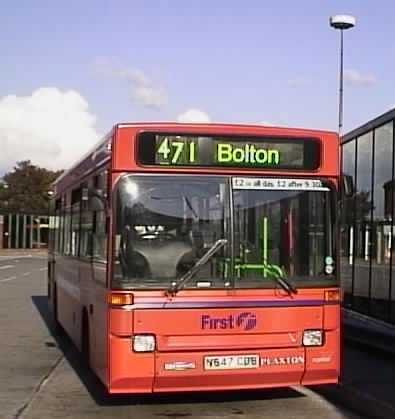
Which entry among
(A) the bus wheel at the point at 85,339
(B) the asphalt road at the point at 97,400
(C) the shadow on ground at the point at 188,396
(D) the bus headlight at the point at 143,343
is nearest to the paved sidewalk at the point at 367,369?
(B) the asphalt road at the point at 97,400

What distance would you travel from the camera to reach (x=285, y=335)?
9867 mm

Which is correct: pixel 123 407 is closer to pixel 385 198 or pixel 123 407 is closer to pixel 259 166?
pixel 259 166

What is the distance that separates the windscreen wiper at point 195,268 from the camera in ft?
31.4

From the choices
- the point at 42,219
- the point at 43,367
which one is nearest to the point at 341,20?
the point at 43,367

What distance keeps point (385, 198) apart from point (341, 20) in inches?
281

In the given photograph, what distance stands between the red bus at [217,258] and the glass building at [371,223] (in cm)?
544

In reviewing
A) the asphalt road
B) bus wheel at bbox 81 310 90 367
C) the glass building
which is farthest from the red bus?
the glass building

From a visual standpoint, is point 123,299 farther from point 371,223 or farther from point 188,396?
point 371,223

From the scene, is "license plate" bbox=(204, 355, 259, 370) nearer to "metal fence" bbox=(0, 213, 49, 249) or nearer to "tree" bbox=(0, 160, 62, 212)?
"metal fence" bbox=(0, 213, 49, 249)

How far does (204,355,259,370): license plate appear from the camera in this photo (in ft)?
31.6

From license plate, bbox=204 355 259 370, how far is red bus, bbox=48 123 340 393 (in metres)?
0.01

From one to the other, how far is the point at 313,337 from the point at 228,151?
2163 mm

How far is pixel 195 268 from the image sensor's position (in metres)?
9.72

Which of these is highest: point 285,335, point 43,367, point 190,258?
point 190,258
